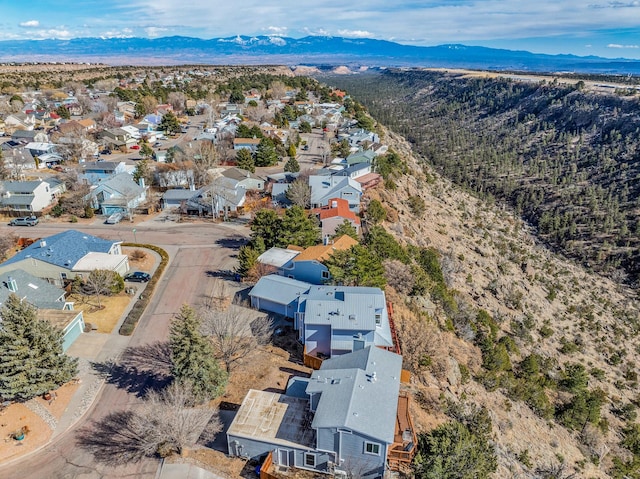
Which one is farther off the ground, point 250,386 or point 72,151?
point 72,151

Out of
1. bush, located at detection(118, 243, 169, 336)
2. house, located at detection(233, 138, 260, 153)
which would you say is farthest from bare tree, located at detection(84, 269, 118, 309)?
house, located at detection(233, 138, 260, 153)

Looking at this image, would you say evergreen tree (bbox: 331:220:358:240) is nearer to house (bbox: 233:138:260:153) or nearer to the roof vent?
the roof vent

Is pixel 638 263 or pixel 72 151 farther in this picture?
pixel 72 151

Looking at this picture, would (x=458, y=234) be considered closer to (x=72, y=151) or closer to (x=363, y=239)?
(x=363, y=239)

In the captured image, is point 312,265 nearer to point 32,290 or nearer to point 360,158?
point 32,290

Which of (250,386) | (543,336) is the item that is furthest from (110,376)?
(543,336)

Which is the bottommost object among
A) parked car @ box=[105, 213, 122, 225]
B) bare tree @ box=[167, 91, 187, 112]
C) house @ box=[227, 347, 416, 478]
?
parked car @ box=[105, 213, 122, 225]
